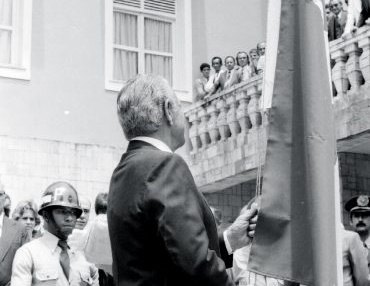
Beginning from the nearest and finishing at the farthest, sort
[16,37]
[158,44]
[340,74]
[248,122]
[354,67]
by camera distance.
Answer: [354,67] → [340,74] → [248,122] → [16,37] → [158,44]

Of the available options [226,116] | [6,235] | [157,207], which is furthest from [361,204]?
[226,116]

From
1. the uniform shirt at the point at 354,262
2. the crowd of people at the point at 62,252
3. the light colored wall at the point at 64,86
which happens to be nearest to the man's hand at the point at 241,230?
the crowd of people at the point at 62,252

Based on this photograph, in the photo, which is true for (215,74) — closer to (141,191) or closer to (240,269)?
(240,269)

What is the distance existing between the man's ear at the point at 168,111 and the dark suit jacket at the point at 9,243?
435 centimetres

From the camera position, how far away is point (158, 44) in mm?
16984

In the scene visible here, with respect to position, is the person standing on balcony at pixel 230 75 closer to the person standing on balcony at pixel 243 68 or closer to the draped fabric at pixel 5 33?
the person standing on balcony at pixel 243 68

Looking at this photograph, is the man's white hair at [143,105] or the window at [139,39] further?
the window at [139,39]

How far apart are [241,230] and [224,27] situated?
13.5 meters

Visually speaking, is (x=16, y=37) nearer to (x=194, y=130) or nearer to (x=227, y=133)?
(x=194, y=130)

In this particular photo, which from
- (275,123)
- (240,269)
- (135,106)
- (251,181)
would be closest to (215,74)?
(251,181)

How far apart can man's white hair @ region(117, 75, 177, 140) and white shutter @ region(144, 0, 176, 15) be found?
531 inches

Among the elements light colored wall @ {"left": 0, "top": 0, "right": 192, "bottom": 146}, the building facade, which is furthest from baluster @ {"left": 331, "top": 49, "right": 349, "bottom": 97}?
light colored wall @ {"left": 0, "top": 0, "right": 192, "bottom": 146}

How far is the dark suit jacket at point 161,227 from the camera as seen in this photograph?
3.28 metres

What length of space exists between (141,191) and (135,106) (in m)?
0.40
